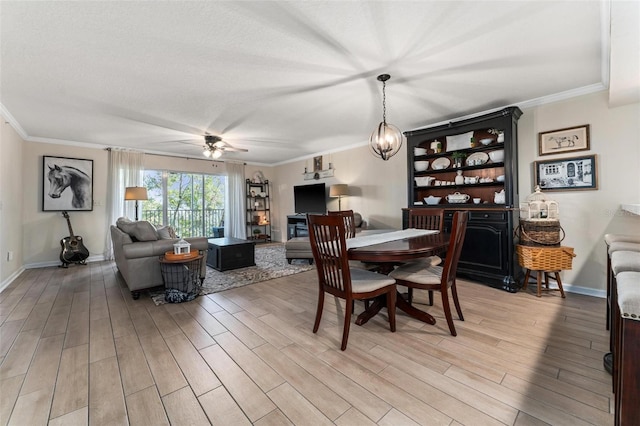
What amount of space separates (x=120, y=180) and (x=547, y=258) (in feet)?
23.0

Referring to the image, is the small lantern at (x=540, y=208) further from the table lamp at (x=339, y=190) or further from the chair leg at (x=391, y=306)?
the table lamp at (x=339, y=190)

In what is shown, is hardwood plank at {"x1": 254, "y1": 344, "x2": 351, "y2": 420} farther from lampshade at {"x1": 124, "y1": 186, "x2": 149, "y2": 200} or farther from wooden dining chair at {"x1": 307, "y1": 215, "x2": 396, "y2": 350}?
lampshade at {"x1": 124, "y1": 186, "x2": 149, "y2": 200}

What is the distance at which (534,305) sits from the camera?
8.48 ft

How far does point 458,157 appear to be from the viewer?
3.73m

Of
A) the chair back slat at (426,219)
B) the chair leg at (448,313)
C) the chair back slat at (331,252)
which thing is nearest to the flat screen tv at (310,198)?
the chair back slat at (426,219)

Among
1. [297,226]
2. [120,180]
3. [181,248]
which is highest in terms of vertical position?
[120,180]

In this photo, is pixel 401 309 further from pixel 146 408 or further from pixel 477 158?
pixel 477 158

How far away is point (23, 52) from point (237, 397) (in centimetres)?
308

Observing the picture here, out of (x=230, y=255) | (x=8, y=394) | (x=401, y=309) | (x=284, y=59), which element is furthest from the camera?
(x=230, y=255)

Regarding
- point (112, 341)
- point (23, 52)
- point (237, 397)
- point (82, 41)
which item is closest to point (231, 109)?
point (82, 41)

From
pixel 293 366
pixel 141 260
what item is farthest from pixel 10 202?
pixel 293 366

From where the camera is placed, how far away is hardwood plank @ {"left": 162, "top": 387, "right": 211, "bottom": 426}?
4.05 feet

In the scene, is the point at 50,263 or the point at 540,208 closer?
the point at 540,208

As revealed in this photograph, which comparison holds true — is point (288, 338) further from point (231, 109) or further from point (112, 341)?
point (231, 109)
